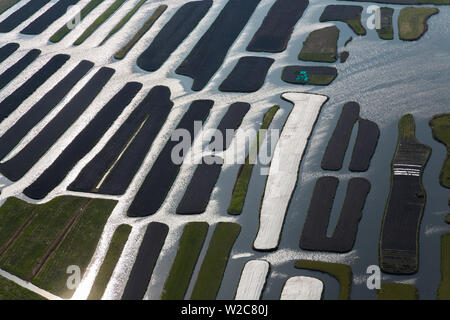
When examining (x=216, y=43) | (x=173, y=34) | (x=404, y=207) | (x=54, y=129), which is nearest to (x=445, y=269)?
(x=404, y=207)

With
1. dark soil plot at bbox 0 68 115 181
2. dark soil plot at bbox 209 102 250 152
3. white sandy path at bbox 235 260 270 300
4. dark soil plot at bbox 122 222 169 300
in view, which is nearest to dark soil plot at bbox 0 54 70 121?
dark soil plot at bbox 0 68 115 181

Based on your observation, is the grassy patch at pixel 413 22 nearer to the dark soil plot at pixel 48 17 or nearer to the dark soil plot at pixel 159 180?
the dark soil plot at pixel 159 180

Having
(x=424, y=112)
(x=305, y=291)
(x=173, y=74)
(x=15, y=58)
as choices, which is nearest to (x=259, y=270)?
(x=305, y=291)

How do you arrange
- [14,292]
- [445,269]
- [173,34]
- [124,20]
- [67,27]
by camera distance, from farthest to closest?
[67,27] → [124,20] → [173,34] → [14,292] → [445,269]

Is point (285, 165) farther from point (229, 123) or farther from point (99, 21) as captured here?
point (99, 21)

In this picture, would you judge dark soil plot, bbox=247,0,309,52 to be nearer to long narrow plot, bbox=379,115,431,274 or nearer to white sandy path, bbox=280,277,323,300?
long narrow plot, bbox=379,115,431,274

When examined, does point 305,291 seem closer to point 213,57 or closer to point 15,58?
point 213,57
